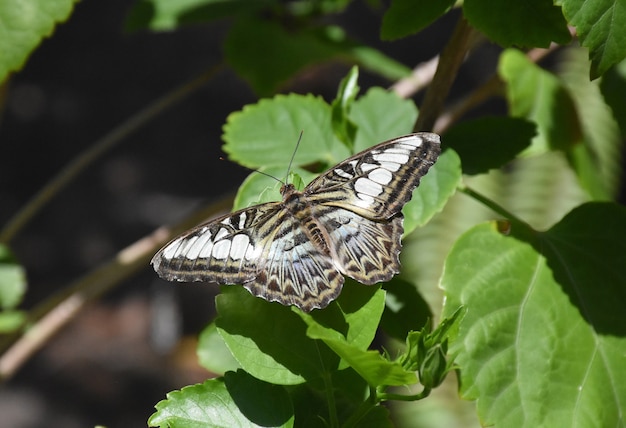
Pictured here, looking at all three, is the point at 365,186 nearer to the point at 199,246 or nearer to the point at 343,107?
the point at 343,107

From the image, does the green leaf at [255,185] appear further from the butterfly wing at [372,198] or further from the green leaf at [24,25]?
the green leaf at [24,25]

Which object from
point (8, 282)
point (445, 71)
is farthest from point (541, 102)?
point (8, 282)

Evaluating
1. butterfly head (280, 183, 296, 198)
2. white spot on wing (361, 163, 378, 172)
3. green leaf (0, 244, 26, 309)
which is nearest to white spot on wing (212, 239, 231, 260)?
butterfly head (280, 183, 296, 198)

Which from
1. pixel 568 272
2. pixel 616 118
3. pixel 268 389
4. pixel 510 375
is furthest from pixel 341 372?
pixel 616 118

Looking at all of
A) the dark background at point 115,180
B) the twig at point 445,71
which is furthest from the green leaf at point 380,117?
the dark background at point 115,180

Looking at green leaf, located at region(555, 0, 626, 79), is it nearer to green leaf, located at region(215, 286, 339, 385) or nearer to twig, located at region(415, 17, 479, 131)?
twig, located at region(415, 17, 479, 131)

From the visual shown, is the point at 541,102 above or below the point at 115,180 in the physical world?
below
